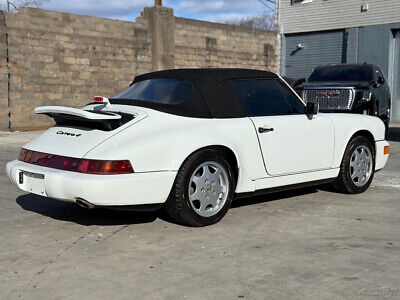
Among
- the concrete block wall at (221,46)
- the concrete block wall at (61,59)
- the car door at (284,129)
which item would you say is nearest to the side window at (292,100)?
the car door at (284,129)

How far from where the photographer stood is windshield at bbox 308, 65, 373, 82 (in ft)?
44.4

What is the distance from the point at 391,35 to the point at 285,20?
17.1 feet

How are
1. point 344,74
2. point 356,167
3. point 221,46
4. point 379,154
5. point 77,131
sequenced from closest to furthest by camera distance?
point 77,131 < point 356,167 < point 379,154 < point 344,74 < point 221,46

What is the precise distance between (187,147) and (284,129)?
1.31 meters

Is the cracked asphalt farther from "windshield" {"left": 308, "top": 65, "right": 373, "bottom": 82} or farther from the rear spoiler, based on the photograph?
"windshield" {"left": 308, "top": 65, "right": 373, "bottom": 82}

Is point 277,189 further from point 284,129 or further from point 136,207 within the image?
point 136,207

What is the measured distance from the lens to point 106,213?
5469 millimetres

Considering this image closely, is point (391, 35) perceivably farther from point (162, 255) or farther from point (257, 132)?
point (162, 255)

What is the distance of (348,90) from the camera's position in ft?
40.9

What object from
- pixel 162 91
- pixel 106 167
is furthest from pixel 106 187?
pixel 162 91

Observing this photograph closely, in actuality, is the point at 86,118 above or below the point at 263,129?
above

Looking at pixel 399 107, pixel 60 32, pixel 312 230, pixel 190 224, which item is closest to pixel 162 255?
pixel 190 224

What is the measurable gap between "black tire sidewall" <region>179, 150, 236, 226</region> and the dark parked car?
8.03 m

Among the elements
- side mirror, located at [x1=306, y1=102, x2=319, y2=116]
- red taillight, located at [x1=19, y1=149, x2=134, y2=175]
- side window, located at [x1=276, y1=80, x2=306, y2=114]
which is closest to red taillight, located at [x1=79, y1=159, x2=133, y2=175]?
red taillight, located at [x1=19, y1=149, x2=134, y2=175]
